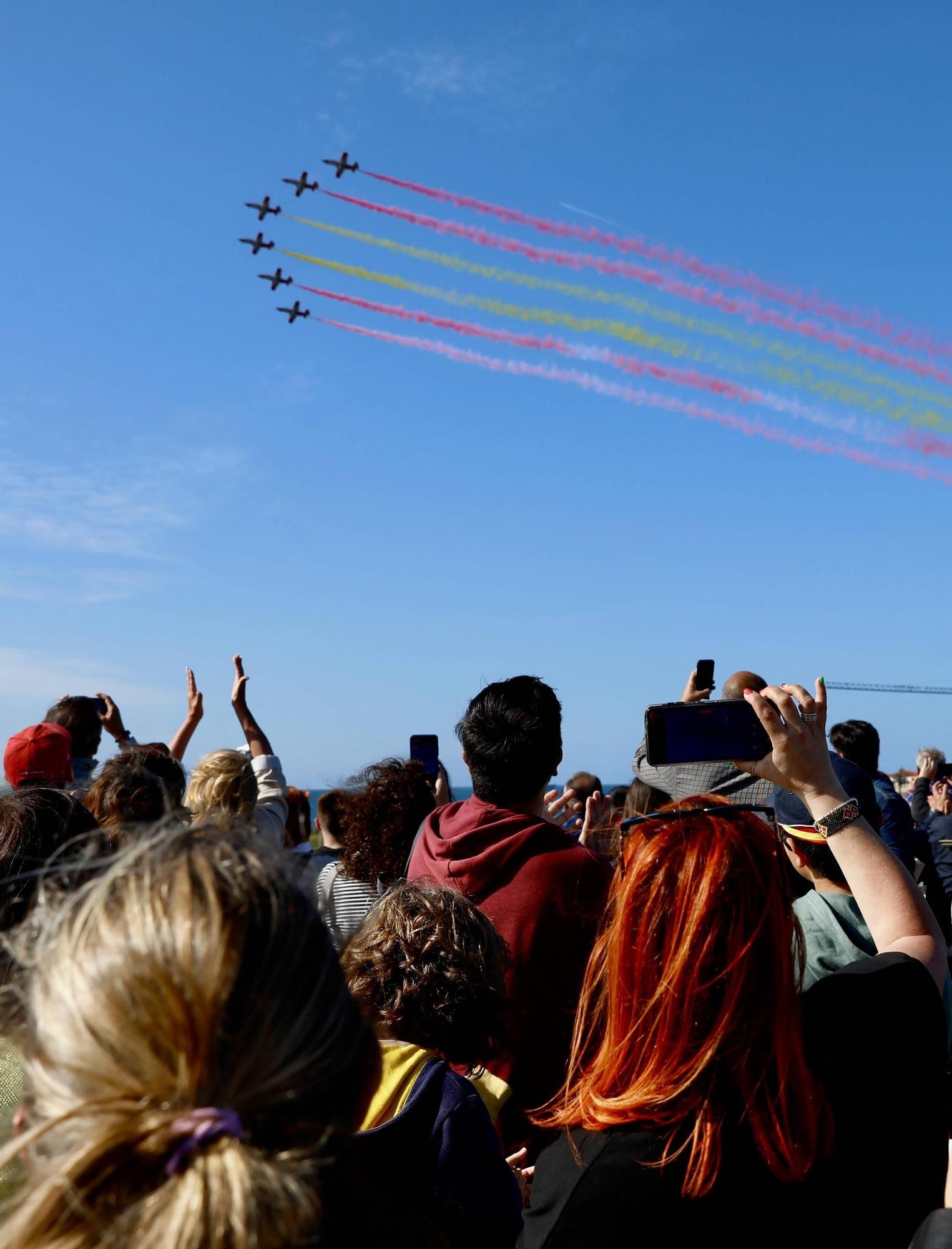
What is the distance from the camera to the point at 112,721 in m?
7.28

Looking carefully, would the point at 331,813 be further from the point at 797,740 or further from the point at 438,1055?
the point at 797,740

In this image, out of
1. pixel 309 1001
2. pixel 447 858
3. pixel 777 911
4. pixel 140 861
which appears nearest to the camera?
pixel 309 1001

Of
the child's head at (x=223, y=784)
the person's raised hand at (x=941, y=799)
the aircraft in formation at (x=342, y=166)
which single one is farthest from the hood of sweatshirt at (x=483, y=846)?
the aircraft in formation at (x=342, y=166)

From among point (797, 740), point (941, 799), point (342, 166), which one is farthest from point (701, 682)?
point (342, 166)

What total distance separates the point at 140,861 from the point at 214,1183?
1.33 ft

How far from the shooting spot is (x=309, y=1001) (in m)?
1.26

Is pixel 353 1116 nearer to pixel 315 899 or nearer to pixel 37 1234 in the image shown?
pixel 315 899

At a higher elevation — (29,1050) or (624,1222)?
(29,1050)

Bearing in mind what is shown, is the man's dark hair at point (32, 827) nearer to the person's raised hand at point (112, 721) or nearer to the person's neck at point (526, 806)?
the person's neck at point (526, 806)

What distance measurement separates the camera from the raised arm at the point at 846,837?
238cm

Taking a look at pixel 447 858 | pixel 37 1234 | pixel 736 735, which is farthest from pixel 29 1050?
pixel 447 858

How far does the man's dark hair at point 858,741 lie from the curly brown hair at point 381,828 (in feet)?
9.84

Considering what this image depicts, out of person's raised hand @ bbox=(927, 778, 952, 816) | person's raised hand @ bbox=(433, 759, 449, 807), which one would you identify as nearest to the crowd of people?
person's raised hand @ bbox=(433, 759, 449, 807)

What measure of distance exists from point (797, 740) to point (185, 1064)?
1761 millimetres
